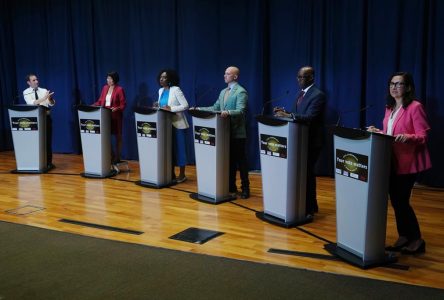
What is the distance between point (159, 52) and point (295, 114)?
385 cm

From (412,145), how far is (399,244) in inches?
31.9

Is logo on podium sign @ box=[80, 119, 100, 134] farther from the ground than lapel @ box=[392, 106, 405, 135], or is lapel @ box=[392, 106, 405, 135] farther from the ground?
lapel @ box=[392, 106, 405, 135]

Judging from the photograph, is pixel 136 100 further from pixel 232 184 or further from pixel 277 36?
pixel 232 184

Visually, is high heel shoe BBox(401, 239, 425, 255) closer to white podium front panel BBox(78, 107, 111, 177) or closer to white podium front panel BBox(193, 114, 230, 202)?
A: white podium front panel BBox(193, 114, 230, 202)

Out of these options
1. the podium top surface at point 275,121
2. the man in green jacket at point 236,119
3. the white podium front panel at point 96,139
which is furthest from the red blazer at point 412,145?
the white podium front panel at point 96,139

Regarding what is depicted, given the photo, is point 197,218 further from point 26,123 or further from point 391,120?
point 26,123

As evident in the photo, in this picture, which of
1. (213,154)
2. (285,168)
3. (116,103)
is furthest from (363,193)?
(116,103)

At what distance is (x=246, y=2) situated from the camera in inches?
259

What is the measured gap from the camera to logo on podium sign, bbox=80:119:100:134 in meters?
6.03

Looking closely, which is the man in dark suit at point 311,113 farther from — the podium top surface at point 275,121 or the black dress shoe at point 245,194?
the black dress shoe at point 245,194

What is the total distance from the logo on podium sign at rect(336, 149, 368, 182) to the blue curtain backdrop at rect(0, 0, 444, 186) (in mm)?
1885

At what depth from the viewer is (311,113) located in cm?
411

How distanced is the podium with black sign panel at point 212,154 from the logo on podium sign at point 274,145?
2.20ft

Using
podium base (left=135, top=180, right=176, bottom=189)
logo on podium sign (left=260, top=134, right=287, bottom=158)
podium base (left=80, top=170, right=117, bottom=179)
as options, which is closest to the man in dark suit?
logo on podium sign (left=260, top=134, right=287, bottom=158)
